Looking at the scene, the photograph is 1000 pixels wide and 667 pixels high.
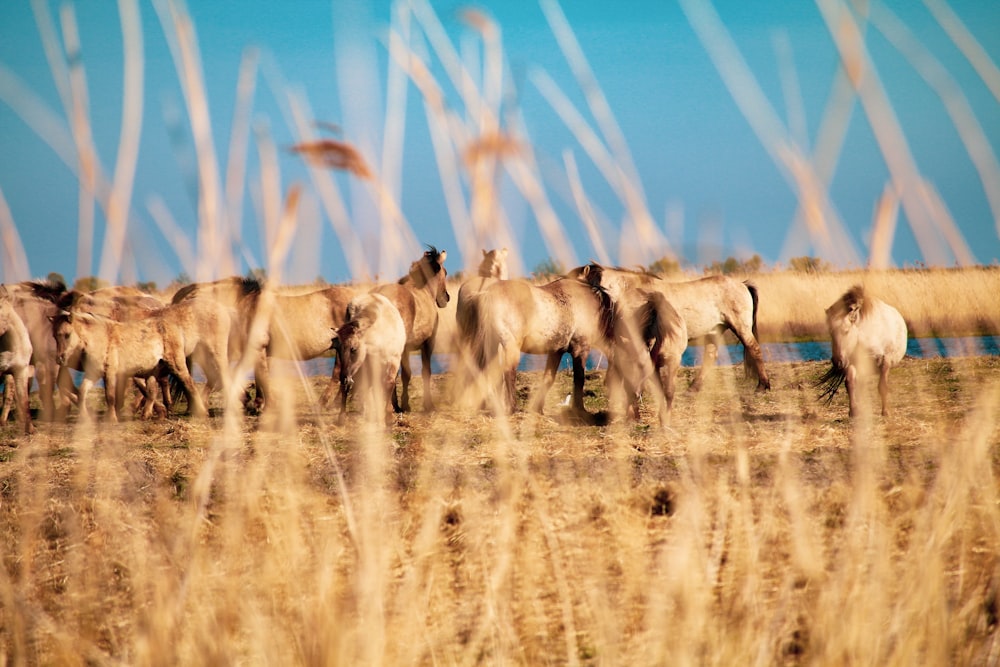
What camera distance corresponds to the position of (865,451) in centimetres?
349

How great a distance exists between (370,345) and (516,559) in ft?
15.5

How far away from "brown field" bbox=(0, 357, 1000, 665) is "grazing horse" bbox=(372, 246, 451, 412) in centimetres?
405

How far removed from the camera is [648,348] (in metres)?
9.30

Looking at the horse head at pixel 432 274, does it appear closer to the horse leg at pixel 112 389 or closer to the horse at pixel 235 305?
the horse at pixel 235 305

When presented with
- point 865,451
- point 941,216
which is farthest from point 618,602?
point 941,216

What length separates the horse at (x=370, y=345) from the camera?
8555 millimetres

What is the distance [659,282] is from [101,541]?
7091 mm

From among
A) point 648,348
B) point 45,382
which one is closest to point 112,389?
point 45,382

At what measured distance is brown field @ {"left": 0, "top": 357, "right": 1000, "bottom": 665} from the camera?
3197mm

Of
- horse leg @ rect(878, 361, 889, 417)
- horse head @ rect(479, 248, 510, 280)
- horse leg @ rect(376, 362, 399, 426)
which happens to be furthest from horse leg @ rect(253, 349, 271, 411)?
horse leg @ rect(878, 361, 889, 417)

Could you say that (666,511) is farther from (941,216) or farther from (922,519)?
(941,216)

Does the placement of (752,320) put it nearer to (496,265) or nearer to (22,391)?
(496,265)

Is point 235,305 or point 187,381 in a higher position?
point 235,305

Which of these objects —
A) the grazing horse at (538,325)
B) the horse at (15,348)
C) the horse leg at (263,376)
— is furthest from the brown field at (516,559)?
the horse at (15,348)
